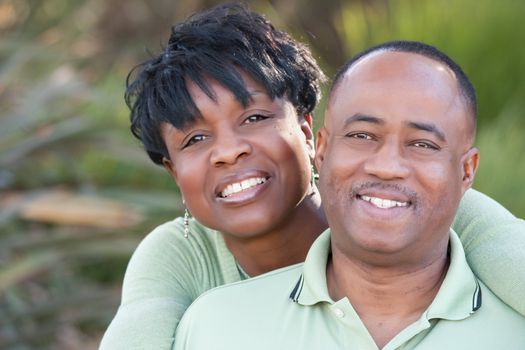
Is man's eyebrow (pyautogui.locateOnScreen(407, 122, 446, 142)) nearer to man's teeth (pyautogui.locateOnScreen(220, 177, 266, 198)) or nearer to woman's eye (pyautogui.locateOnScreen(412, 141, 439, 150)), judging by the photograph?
woman's eye (pyautogui.locateOnScreen(412, 141, 439, 150))

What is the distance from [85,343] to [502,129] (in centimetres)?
263

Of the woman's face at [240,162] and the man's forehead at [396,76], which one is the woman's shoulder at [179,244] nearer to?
the woman's face at [240,162]

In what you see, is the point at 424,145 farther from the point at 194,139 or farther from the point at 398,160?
the point at 194,139

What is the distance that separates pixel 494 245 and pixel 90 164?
4.51 m

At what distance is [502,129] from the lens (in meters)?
6.44

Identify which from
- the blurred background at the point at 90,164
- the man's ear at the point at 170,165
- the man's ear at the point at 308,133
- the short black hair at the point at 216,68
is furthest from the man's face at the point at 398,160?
the blurred background at the point at 90,164

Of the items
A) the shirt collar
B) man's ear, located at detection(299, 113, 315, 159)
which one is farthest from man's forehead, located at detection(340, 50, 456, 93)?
man's ear, located at detection(299, 113, 315, 159)

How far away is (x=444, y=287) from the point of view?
2.81m

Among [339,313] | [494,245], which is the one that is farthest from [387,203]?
[494,245]

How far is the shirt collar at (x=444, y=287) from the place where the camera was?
2.77m

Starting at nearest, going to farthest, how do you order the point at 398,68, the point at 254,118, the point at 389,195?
the point at 389,195
the point at 398,68
the point at 254,118

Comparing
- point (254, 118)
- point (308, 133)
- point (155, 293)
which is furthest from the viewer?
point (308, 133)

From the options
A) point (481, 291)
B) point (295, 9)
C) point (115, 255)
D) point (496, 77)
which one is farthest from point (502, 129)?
point (295, 9)

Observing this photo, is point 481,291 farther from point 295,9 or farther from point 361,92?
point 295,9
